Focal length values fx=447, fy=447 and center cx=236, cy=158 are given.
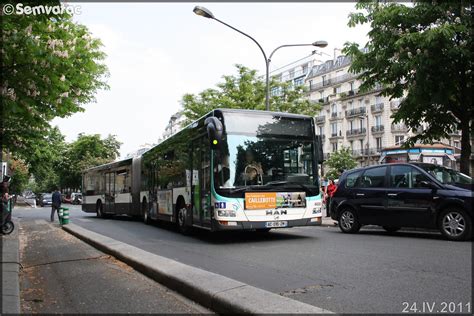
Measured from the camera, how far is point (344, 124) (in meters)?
67.6

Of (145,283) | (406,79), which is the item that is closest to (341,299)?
(145,283)

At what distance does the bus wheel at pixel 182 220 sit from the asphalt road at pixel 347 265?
91 centimetres

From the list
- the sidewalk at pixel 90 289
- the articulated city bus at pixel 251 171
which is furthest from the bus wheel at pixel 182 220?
the sidewalk at pixel 90 289

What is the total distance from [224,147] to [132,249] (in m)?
2.99

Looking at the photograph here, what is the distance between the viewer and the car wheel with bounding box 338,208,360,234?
11.6 metres

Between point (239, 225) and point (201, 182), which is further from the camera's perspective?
point (201, 182)

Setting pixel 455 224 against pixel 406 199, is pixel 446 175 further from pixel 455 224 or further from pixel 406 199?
pixel 455 224

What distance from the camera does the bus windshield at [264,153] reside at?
10.0 m

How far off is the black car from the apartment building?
46027 mm

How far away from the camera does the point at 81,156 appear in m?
69.1

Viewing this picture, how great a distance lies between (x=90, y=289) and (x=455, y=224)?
7.31 meters

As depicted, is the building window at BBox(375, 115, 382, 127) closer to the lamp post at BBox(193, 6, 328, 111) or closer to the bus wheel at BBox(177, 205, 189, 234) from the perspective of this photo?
the lamp post at BBox(193, 6, 328, 111)

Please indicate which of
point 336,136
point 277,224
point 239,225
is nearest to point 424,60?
point 277,224

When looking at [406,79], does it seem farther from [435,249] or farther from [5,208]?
[5,208]
